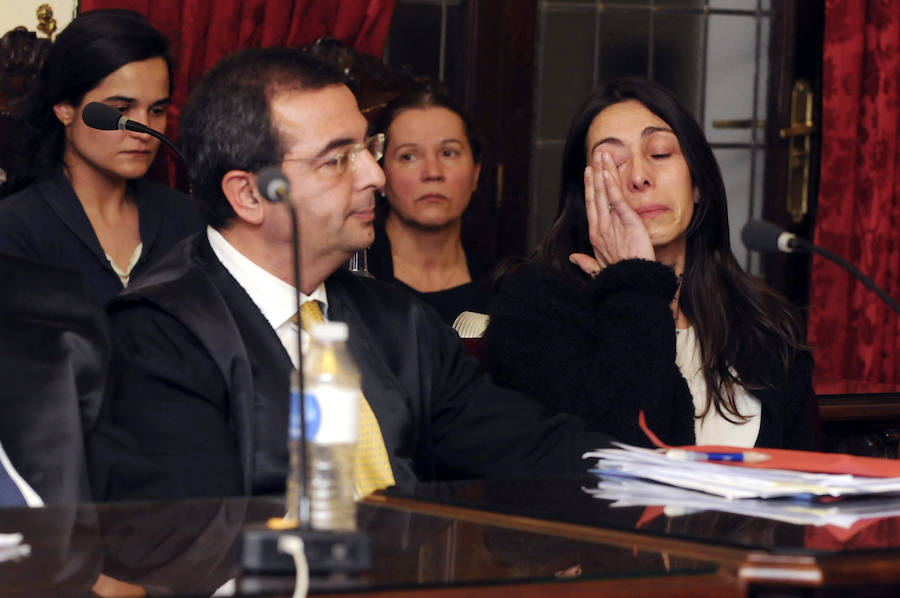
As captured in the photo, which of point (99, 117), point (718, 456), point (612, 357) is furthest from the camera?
point (99, 117)

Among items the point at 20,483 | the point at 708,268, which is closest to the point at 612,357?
the point at 708,268

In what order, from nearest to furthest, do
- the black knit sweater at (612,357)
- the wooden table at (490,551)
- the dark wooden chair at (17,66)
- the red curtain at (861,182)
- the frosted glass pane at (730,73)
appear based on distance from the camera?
the wooden table at (490,551)
the black knit sweater at (612,357)
the dark wooden chair at (17,66)
the red curtain at (861,182)
the frosted glass pane at (730,73)

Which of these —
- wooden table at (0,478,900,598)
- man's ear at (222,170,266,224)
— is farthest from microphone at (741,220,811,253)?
man's ear at (222,170,266,224)

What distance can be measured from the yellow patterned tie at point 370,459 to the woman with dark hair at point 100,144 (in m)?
1.34

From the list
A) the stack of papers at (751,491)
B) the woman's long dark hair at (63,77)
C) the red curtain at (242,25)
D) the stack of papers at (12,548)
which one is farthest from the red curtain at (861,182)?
the stack of papers at (12,548)

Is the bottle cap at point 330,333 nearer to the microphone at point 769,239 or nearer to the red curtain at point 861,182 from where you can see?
the microphone at point 769,239

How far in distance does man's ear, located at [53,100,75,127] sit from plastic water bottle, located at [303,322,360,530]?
2.11m

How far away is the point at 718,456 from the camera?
1.40 m

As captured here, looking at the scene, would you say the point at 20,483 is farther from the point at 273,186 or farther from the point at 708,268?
the point at 708,268

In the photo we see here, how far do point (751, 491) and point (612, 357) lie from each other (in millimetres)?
745

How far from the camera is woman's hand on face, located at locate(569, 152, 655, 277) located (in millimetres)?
2188

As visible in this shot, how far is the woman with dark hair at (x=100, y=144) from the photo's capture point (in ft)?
9.68

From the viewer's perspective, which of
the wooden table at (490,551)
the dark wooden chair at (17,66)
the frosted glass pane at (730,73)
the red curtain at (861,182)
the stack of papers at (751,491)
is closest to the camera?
the wooden table at (490,551)

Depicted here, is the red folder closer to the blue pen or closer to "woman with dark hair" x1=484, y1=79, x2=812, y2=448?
the blue pen
